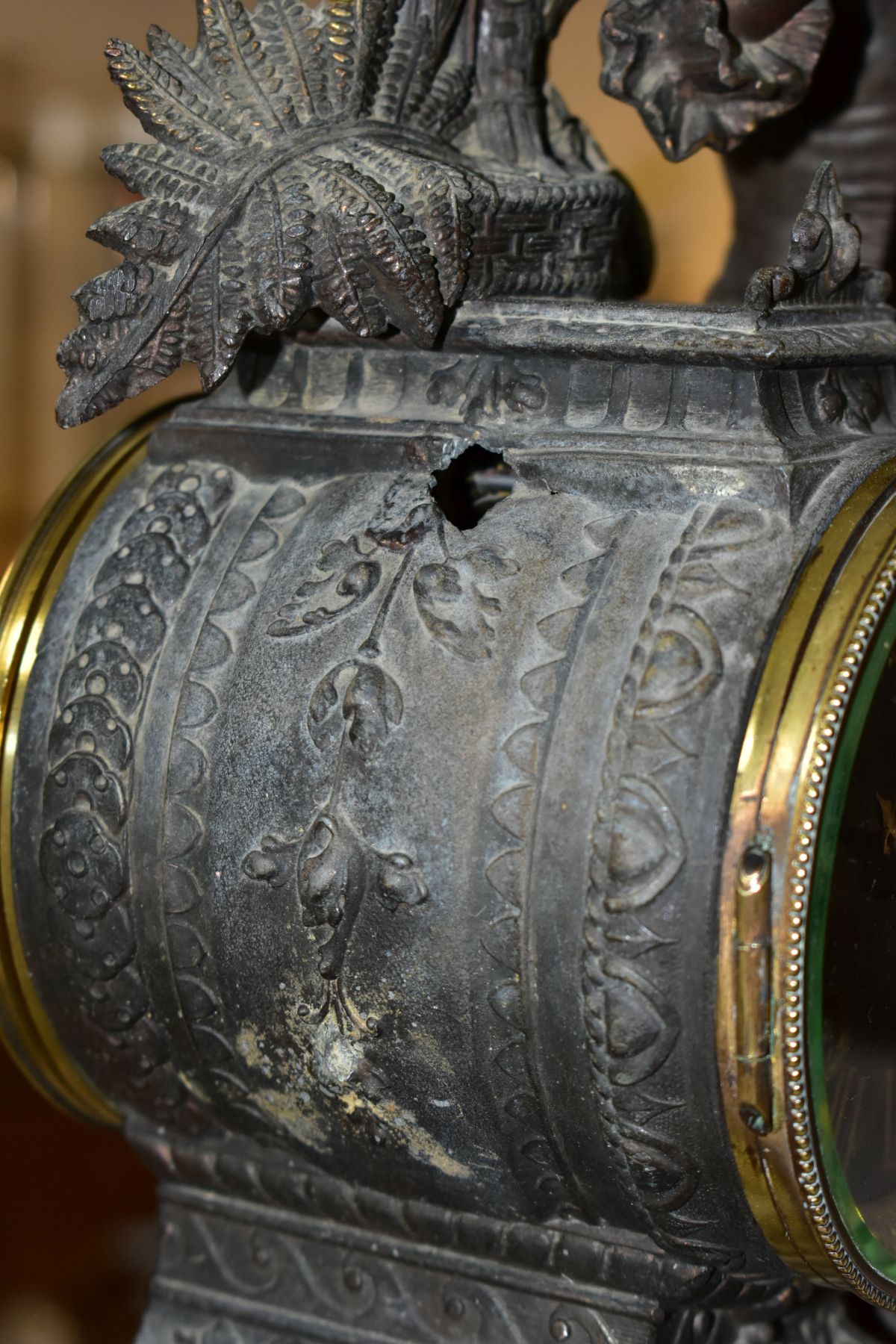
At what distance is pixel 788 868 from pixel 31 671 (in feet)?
1.81

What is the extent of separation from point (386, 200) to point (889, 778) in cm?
46

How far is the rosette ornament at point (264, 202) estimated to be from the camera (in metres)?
1.07

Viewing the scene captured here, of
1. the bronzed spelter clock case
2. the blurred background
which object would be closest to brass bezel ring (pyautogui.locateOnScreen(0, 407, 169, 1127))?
the bronzed spelter clock case

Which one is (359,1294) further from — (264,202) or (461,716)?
(264,202)

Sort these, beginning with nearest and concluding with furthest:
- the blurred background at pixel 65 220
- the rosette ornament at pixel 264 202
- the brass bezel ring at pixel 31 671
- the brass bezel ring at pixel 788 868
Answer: the brass bezel ring at pixel 788 868 < the rosette ornament at pixel 264 202 < the brass bezel ring at pixel 31 671 < the blurred background at pixel 65 220

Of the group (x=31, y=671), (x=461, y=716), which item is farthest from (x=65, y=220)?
(x=461, y=716)

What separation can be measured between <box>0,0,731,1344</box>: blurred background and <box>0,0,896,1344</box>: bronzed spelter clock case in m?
0.54

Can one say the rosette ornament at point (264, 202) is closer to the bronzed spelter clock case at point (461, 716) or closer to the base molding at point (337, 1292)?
the bronzed spelter clock case at point (461, 716)

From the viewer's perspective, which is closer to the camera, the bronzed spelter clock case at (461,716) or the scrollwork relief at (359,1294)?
the bronzed spelter clock case at (461,716)

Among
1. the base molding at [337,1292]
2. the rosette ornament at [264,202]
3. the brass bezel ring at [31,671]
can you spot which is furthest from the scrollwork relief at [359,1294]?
Answer: the rosette ornament at [264,202]

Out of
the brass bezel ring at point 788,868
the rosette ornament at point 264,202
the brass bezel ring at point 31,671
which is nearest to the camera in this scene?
the brass bezel ring at point 788,868

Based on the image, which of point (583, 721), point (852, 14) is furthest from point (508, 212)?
point (852, 14)

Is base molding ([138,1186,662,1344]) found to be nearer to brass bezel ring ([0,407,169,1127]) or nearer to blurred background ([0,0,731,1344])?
brass bezel ring ([0,407,169,1127])

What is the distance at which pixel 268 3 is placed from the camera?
1146 millimetres
